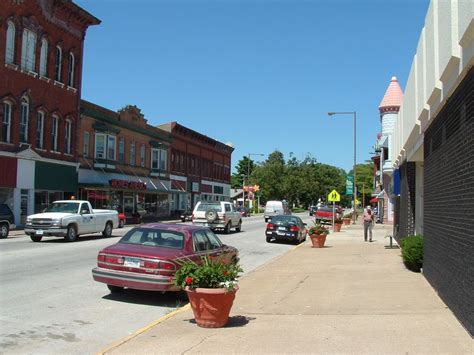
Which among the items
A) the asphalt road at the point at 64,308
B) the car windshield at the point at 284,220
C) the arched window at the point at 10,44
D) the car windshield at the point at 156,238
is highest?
the arched window at the point at 10,44

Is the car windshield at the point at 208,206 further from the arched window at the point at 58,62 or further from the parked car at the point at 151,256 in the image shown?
the parked car at the point at 151,256

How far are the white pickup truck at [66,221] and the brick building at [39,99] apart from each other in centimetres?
811

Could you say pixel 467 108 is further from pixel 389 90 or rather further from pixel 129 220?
pixel 389 90

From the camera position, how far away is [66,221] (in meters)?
23.5

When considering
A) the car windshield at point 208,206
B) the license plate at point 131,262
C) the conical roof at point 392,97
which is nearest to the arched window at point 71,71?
the car windshield at point 208,206

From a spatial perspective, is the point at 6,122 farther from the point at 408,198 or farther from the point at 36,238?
the point at 408,198

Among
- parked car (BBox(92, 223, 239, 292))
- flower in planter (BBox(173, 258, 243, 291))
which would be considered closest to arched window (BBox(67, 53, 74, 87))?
parked car (BBox(92, 223, 239, 292))

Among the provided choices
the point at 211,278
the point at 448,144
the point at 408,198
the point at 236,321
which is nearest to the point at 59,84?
the point at 408,198

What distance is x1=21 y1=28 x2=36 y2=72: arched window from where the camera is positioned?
3328 cm

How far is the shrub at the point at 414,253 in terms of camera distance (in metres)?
13.7

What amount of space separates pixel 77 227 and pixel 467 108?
2015 centimetres

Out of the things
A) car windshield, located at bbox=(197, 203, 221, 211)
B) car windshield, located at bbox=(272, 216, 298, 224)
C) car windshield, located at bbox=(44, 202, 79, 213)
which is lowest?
car windshield, located at bbox=(272, 216, 298, 224)

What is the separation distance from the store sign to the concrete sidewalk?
29736mm

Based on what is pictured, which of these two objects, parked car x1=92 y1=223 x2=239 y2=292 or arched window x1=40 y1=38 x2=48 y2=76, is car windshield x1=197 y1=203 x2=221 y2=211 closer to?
arched window x1=40 y1=38 x2=48 y2=76
